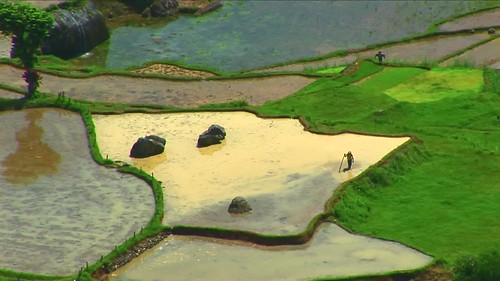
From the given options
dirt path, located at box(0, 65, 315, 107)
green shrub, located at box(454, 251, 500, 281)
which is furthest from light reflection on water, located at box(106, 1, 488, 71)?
green shrub, located at box(454, 251, 500, 281)

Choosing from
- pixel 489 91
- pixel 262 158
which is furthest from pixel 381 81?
pixel 262 158

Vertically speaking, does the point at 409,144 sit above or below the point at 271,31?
below

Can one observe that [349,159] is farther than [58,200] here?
Yes

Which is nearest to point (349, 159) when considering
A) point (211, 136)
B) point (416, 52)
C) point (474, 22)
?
point (211, 136)

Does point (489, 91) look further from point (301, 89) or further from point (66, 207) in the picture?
point (66, 207)

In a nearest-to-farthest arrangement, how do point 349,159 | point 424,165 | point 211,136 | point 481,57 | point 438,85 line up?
point 349,159 → point 424,165 → point 211,136 → point 438,85 → point 481,57

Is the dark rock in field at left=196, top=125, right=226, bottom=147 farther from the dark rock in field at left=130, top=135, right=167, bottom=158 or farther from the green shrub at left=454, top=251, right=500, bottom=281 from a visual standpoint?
the green shrub at left=454, top=251, right=500, bottom=281

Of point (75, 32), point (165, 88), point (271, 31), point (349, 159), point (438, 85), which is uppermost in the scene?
point (271, 31)

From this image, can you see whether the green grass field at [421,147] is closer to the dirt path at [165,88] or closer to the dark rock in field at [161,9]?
the dirt path at [165,88]

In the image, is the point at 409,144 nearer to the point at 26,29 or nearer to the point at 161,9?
the point at 26,29

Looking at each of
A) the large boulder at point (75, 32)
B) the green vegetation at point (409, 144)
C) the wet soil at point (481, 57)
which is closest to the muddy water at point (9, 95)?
the green vegetation at point (409, 144)
